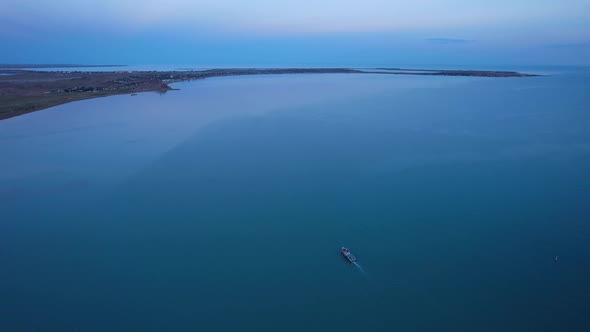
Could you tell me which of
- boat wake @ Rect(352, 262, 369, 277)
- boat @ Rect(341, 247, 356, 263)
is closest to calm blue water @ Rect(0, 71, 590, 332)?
boat wake @ Rect(352, 262, 369, 277)

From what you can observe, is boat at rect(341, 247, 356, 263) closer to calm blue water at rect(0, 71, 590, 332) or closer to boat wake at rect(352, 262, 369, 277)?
boat wake at rect(352, 262, 369, 277)

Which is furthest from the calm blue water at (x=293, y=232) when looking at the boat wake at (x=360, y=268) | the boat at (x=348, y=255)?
the boat at (x=348, y=255)

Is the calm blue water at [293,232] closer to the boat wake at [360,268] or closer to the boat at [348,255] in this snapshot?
the boat wake at [360,268]

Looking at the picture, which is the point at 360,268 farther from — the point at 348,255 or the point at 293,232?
the point at 293,232

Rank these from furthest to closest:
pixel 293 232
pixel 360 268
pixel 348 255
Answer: pixel 293 232 < pixel 348 255 < pixel 360 268

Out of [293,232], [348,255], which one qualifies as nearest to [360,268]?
[348,255]

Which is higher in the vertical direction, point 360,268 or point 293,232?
point 293,232

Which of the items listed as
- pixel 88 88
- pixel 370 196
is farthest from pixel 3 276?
pixel 88 88

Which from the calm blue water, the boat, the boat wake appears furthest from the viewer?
the boat

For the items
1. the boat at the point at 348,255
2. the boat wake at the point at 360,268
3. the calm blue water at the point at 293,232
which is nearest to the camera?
the calm blue water at the point at 293,232
